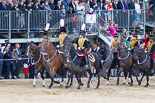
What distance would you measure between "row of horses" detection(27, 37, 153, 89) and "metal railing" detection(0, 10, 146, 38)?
165 inches

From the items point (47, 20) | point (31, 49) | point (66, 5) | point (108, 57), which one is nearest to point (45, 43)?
point (31, 49)

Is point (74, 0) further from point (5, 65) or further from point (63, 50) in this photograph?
point (63, 50)

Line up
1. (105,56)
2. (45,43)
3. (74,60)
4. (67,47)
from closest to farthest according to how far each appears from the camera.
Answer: (67,47) < (74,60) < (45,43) < (105,56)

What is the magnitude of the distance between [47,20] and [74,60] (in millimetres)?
6784

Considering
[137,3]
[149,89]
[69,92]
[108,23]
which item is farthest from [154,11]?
[69,92]

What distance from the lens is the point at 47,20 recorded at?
31625mm

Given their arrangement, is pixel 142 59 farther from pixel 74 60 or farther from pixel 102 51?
pixel 74 60

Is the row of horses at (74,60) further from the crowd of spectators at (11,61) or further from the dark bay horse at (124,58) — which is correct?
the crowd of spectators at (11,61)

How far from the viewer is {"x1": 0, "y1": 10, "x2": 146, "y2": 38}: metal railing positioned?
101 feet

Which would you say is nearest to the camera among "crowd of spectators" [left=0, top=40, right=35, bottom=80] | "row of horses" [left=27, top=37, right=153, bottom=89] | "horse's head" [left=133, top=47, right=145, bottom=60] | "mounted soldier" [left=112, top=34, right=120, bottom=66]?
"row of horses" [left=27, top=37, right=153, bottom=89]

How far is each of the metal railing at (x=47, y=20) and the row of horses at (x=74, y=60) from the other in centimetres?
420

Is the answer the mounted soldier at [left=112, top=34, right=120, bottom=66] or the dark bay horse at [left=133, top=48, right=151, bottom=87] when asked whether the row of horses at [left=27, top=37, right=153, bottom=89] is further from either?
the mounted soldier at [left=112, top=34, right=120, bottom=66]

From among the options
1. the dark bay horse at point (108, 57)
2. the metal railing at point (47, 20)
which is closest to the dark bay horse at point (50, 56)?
the dark bay horse at point (108, 57)

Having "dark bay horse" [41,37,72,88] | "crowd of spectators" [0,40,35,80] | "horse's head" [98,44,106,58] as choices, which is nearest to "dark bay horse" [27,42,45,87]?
"dark bay horse" [41,37,72,88]
